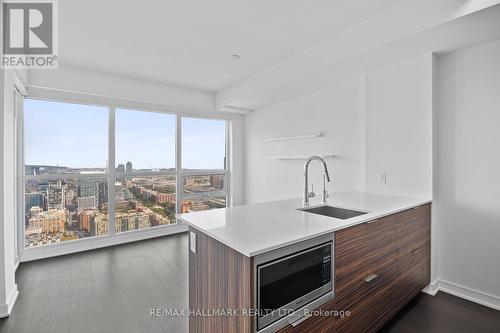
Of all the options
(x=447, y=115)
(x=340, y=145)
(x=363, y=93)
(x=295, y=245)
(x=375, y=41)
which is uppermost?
(x=375, y=41)

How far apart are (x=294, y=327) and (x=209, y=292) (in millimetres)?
512

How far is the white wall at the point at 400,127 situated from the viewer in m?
2.47

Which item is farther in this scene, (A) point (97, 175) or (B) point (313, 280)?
(A) point (97, 175)

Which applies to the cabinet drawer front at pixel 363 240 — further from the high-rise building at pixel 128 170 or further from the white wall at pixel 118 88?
the high-rise building at pixel 128 170

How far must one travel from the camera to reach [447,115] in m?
2.49

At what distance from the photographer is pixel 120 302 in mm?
2328

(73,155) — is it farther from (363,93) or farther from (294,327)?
(363,93)

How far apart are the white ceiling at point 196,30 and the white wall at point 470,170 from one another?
1.05 meters

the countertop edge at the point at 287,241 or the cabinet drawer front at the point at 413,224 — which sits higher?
the countertop edge at the point at 287,241

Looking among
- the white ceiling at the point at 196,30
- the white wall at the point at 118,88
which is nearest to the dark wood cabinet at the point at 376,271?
the white ceiling at the point at 196,30

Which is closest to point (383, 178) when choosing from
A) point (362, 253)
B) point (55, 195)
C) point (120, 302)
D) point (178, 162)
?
point (362, 253)

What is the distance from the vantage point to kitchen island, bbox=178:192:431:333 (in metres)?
1.18

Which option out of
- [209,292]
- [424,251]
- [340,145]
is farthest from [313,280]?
[340,145]

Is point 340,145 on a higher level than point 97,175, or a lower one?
higher
